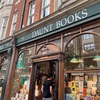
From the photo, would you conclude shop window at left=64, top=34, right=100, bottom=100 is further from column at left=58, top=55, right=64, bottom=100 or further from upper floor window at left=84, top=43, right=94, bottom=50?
column at left=58, top=55, right=64, bottom=100

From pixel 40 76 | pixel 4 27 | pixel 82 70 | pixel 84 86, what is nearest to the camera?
pixel 82 70

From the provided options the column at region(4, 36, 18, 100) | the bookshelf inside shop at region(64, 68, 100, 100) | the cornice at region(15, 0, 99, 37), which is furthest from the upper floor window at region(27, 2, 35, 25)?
the bookshelf inside shop at region(64, 68, 100, 100)

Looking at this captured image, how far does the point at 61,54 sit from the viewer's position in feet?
19.3

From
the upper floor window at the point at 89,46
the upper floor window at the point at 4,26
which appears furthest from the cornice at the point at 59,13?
the upper floor window at the point at 4,26

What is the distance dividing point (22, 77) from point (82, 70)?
3649 millimetres

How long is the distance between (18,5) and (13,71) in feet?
18.7

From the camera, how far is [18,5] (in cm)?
1119

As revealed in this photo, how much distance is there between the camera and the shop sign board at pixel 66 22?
5221 mm

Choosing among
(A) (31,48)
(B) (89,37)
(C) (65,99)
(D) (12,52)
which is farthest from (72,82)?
(D) (12,52)

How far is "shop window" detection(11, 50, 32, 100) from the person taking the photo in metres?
7.29

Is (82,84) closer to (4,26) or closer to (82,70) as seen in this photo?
(82,70)

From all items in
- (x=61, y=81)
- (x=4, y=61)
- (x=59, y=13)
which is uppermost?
(x=59, y=13)

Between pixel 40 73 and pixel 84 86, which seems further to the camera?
pixel 40 73

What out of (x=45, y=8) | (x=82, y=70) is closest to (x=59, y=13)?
(x=82, y=70)
